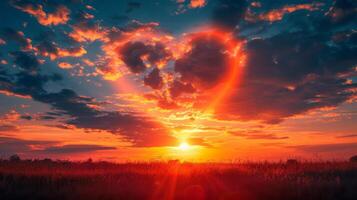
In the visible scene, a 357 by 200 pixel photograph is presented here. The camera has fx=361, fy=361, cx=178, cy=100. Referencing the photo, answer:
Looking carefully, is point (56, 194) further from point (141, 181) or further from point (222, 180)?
point (222, 180)

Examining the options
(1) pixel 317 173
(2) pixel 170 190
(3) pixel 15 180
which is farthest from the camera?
(1) pixel 317 173

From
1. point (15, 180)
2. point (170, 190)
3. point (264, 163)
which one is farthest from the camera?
point (264, 163)

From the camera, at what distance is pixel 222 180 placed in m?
20.7

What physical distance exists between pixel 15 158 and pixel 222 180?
81.4ft

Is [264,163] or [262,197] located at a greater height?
[264,163]

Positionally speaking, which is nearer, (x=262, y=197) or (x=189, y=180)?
(x=262, y=197)

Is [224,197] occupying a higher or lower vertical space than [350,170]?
lower

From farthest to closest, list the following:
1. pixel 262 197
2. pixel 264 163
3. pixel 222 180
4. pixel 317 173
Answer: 1. pixel 264 163
2. pixel 317 173
3. pixel 222 180
4. pixel 262 197

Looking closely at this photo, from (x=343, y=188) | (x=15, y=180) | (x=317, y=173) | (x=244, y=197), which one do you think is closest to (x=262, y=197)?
(x=244, y=197)

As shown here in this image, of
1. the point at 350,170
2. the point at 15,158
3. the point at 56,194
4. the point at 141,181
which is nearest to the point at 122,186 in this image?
the point at 141,181

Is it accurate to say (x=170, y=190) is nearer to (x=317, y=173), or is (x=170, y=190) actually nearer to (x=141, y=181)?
(x=141, y=181)

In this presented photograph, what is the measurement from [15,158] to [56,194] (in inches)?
907

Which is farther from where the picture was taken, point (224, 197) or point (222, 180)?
point (222, 180)

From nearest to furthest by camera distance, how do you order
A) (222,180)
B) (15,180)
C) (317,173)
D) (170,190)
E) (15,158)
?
(170,190) < (15,180) < (222,180) < (317,173) < (15,158)
